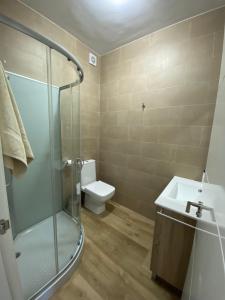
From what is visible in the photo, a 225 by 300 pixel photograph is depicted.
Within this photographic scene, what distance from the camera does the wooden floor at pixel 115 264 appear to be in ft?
3.96

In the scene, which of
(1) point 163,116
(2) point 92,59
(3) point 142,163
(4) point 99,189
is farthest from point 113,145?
(2) point 92,59

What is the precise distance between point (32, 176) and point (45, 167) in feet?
0.61

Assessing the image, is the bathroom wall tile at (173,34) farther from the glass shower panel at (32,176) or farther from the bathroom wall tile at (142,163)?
the bathroom wall tile at (142,163)

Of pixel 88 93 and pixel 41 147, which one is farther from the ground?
pixel 88 93

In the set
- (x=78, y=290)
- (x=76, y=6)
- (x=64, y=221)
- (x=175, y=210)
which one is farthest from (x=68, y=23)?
(x=78, y=290)

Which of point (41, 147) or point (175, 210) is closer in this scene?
point (175, 210)

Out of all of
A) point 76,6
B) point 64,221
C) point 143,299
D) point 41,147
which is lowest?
point 143,299

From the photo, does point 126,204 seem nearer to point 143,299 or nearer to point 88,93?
point 143,299

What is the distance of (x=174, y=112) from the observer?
5.79 ft

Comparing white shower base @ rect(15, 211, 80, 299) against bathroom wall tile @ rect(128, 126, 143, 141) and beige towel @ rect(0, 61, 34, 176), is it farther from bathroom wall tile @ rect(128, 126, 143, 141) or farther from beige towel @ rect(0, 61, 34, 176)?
bathroom wall tile @ rect(128, 126, 143, 141)

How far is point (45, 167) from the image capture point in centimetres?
189

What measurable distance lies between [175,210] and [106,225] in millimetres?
1277

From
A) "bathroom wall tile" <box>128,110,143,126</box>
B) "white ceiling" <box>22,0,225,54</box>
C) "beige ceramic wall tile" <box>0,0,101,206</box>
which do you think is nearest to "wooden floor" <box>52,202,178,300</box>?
"beige ceramic wall tile" <box>0,0,101,206</box>

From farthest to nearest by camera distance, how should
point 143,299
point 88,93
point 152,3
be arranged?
point 88,93 < point 152,3 < point 143,299
